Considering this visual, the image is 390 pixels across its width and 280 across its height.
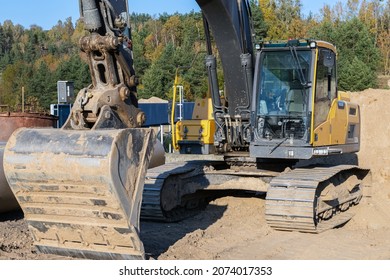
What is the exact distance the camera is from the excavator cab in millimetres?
8250

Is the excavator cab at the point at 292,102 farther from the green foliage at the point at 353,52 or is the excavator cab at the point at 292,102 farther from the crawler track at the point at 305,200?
the green foliage at the point at 353,52

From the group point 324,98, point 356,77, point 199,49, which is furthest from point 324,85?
point 356,77

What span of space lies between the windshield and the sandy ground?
1.70m

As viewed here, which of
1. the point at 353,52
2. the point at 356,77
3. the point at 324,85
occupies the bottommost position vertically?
the point at 324,85

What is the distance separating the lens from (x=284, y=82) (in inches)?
334

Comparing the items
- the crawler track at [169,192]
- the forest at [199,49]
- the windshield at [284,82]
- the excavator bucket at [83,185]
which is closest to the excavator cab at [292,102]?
the windshield at [284,82]

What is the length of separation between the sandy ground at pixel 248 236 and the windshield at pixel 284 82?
5.58 ft

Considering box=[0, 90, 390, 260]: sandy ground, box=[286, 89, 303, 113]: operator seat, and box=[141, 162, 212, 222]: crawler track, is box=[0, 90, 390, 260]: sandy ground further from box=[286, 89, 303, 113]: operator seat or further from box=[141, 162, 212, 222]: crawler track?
box=[286, 89, 303, 113]: operator seat

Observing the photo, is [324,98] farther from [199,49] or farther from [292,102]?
[199,49]

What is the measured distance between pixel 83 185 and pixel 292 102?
3847 mm

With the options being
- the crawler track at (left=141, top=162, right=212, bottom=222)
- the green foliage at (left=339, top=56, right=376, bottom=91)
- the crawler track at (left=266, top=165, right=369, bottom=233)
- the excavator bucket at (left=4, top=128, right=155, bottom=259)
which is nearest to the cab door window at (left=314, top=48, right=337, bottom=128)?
the crawler track at (left=266, top=165, right=369, bottom=233)

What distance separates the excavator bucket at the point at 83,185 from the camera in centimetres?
548

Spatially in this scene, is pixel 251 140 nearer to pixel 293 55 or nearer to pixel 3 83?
pixel 293 55
